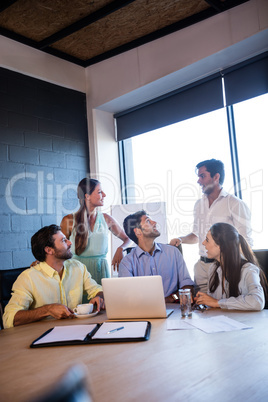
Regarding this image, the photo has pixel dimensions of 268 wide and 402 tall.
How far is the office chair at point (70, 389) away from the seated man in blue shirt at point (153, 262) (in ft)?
7.03

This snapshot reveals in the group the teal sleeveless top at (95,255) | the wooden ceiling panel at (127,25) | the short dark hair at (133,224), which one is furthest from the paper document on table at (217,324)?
the wooden ceiling panel at (127,25)

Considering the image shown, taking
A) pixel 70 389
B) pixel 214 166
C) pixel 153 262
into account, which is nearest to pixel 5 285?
pixel 153 262

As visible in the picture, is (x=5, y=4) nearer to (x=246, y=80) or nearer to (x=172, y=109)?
(x=172, y=109)

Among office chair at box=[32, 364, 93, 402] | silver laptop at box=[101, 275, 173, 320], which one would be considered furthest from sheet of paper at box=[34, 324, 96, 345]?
office chair at box=[32, 364, 93, 402]

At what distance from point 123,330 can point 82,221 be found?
1.72 meters

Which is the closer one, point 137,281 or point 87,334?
point 87,334

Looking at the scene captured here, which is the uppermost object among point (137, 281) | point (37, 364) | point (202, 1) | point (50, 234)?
point (202, 1)

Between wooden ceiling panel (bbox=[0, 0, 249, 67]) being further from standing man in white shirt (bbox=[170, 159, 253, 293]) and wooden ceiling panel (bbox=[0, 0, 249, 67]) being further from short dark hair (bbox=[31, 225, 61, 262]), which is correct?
short dark hair (bbox=[31, 225, 61, 262])

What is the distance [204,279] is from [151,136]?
2.12m

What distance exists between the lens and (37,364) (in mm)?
1296

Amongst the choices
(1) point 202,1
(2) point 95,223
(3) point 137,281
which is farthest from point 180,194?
(3) point 137,281

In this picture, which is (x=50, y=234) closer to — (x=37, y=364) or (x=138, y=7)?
(x=37, y=364)

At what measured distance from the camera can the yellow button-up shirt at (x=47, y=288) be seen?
6.82ft

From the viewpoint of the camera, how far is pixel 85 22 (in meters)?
3.45
